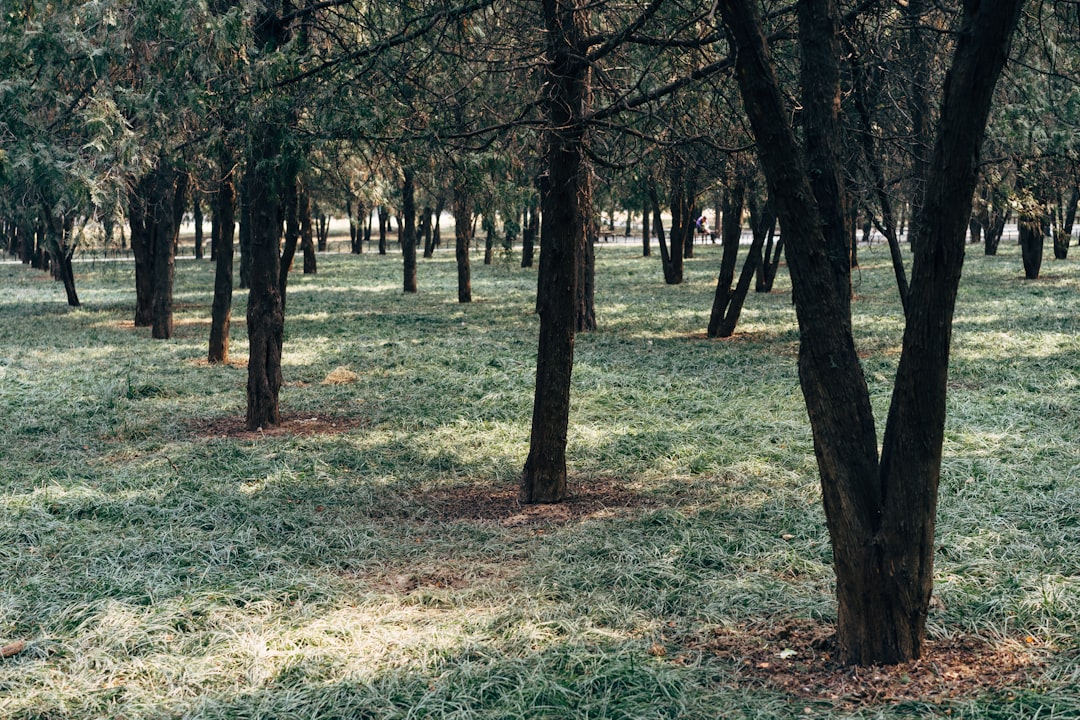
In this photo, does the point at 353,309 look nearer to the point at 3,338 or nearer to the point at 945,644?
the point at 3,338

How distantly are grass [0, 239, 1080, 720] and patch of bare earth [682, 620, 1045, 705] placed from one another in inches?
3.4

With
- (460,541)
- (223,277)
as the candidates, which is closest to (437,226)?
(223,277)

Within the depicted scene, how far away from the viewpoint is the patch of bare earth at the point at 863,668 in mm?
4484

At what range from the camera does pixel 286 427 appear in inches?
426

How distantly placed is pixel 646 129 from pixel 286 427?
17.4ft

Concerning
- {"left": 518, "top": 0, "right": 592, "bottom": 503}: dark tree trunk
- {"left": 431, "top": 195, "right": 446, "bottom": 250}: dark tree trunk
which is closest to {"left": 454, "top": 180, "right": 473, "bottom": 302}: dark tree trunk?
{"left": 431, "top": 195, "right": 446, "bottom": 250}: dark tree trunk

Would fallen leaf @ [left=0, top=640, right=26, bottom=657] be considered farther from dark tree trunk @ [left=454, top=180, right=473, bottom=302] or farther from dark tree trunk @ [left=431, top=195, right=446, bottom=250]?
dark tree trunk @ [left=431, top=195, right=446, bottom=250]

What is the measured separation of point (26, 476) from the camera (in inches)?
344

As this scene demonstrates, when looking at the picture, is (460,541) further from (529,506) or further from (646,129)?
(646,129)

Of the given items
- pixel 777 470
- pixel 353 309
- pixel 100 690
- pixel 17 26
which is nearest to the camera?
pixel 100 690

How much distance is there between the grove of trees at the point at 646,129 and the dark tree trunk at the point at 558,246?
22 millimetres

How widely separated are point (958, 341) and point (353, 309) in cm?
A: 1365

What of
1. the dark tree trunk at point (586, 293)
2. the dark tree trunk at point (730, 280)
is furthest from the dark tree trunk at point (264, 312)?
the dark tree trunk at point (730, 280)

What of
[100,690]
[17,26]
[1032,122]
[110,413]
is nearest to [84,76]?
[17,26]
